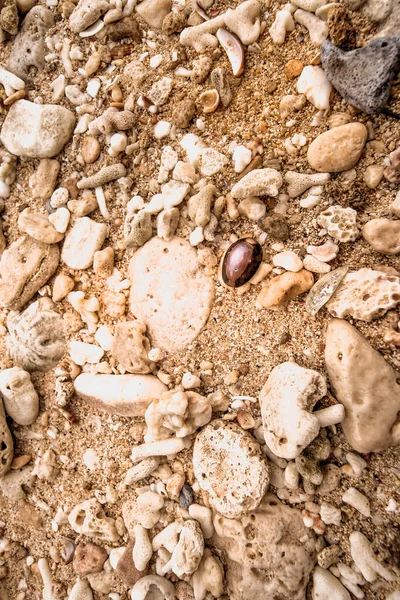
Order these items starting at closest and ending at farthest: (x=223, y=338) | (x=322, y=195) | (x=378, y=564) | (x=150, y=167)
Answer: (x=378, y=564) → (x=322, y=195) → (x=223, y=338) → (x=150, y=167)

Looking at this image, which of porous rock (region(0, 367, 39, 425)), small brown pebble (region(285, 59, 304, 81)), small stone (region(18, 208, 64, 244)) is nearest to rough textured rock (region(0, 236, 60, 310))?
small stone (region(18, 208, 64, 244))

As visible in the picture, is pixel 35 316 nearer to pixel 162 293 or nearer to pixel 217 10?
pixel 162 293

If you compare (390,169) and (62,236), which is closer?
(390,169)

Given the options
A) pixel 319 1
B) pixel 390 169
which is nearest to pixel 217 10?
pixel 319 1

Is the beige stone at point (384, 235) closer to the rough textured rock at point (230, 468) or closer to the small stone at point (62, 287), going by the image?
the rough textured rock at point (230, 468)

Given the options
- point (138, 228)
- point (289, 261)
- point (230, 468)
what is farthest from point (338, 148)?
point (230, 468)

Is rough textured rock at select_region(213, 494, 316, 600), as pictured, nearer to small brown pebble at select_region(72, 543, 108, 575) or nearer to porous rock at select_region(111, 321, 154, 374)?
small brown pebble at select_region(72, 543, 108, 575)

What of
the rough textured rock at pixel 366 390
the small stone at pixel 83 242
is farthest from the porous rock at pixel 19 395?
the rough textured rock at pixel 366 390
